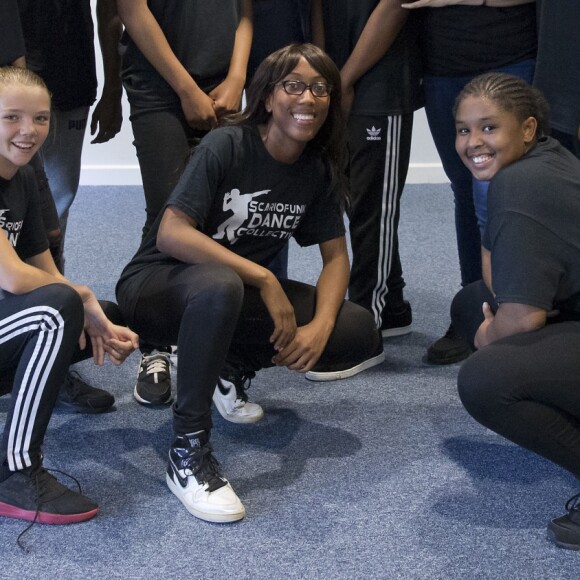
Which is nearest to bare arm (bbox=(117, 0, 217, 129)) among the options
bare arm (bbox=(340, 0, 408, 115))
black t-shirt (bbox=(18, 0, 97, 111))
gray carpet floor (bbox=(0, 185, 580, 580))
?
black t-shirt (bbox=(18, 0, 97, 111))

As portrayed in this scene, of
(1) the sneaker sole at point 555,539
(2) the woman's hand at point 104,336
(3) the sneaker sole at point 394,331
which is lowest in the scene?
(3) the sneaker sole at point 394,331

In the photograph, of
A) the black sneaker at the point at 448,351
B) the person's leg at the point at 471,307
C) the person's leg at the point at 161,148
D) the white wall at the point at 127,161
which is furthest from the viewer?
the white wall at the point at 127,161

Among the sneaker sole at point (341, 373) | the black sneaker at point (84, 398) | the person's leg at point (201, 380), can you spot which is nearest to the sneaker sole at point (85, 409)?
the black sneaker at point (84, 398)

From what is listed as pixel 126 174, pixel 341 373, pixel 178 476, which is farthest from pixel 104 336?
pixel 126 174

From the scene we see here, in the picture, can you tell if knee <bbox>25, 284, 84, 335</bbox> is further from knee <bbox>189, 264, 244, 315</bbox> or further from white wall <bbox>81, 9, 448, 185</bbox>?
white wall <bbox>81, 9, 448, 185</bbox>

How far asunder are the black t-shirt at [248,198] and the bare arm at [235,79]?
31cm

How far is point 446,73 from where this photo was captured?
2.57m

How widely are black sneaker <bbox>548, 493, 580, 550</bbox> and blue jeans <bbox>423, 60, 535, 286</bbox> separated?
3.51ft

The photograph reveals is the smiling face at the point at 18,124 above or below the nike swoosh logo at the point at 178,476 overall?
above

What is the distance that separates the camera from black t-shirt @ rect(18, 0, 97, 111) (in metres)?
2.47

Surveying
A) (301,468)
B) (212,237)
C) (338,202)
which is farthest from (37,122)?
(301,468)

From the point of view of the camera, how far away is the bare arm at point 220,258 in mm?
2090

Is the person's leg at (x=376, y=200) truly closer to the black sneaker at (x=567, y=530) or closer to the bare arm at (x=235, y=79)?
the bare arm at (x=235, y=79)

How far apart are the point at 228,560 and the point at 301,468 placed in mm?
403
